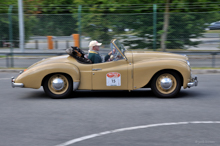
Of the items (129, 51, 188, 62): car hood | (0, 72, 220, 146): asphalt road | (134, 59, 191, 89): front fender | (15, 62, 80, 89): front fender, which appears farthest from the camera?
(129, 51, 188, 62): car hood

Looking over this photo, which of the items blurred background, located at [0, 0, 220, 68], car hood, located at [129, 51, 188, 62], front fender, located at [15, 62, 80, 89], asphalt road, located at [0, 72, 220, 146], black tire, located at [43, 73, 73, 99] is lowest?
asphalt road, located at [0, 72, 220, 146]

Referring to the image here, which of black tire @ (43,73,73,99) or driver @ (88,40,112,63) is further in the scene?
driver @ (88,40,112,63)

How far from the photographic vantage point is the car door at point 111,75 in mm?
7895

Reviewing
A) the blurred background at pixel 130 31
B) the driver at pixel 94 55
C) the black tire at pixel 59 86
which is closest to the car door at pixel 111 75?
the driver at pixel 94 55

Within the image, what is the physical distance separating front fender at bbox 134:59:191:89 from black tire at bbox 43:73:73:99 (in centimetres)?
157

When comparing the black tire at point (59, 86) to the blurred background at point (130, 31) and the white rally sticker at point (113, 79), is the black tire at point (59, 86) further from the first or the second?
the blurred background at point (130, 31)

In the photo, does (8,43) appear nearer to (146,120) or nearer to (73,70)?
(73,70)

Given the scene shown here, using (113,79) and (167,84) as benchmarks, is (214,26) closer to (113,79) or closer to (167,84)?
(167,84)

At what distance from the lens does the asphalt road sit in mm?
5121

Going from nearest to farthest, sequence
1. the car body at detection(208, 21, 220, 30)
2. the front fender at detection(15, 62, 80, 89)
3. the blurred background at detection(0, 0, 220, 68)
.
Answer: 1. the front fender at detection(15, 62, 80, 89)
2. the car body at detection(208, 21, 220, 30)
3. the blurred background at detection(0, 0, 220, 68)

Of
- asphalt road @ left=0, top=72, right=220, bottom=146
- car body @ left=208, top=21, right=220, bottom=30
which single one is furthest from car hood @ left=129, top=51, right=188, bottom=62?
car body @ left=208, top=21, right=220, bottom=30

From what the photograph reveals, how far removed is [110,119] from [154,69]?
2.11 m

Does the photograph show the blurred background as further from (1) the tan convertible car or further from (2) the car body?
(1) the tan convertible car

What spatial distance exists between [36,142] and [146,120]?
6.76 feet
